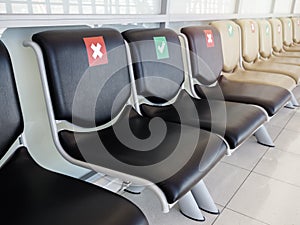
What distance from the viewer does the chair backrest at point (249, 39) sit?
2.46 m

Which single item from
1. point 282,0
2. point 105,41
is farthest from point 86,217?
point 282,0

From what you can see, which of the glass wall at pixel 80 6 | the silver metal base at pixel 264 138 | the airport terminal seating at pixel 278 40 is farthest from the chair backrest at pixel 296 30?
the glass wall at pixel 80 6

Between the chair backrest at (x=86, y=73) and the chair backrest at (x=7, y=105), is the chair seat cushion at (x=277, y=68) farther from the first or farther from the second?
the chair backrest at (x=7, y=105)

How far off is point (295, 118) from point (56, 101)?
2.45 metres

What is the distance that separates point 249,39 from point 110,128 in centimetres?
175

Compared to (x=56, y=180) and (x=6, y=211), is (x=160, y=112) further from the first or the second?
(x=6, y=211)

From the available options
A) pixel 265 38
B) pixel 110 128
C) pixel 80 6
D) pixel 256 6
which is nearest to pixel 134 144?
pixel 110 128

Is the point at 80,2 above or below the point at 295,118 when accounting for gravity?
above

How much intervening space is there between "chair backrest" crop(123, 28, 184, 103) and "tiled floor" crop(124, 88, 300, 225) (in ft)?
1.91

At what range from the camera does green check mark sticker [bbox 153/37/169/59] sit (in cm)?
152

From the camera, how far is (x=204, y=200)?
1492 millimetres

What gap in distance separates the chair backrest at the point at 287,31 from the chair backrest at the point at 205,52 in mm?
1893

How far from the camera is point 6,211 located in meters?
0.76

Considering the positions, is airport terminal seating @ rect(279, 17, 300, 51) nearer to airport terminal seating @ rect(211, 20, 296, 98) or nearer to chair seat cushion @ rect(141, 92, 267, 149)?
airport terminal seating @ rect(211, 20, 296, 98)
